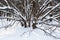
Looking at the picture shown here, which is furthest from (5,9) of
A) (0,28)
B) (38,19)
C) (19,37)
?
(19,37)

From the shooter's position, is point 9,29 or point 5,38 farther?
point 9,29

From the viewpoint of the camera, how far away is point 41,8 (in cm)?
779

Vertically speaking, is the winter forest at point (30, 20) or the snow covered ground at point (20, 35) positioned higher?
the winter forest at point (30, 20)

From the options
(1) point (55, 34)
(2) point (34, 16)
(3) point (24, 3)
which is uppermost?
(3) point (24, 3)

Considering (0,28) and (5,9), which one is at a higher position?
(5,9)

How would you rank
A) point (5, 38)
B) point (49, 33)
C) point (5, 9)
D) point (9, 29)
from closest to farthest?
point (5, 38) < point (49, 33) < point (9, 29) < point (5, 9)

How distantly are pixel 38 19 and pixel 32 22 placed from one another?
0.29 m

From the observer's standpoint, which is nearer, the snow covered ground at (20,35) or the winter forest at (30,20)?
the snow covered ground at (20,35)

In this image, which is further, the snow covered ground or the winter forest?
the winter forest

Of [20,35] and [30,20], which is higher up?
[30,20]

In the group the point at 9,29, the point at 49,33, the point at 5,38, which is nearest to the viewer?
the point at 5,38

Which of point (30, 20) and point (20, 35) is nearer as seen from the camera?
point (20, 35)

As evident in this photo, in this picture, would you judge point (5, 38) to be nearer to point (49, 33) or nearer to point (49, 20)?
point (49, 33)

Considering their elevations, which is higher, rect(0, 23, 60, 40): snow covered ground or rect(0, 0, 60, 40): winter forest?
rect(0, 0, 60, 40): winter forest
